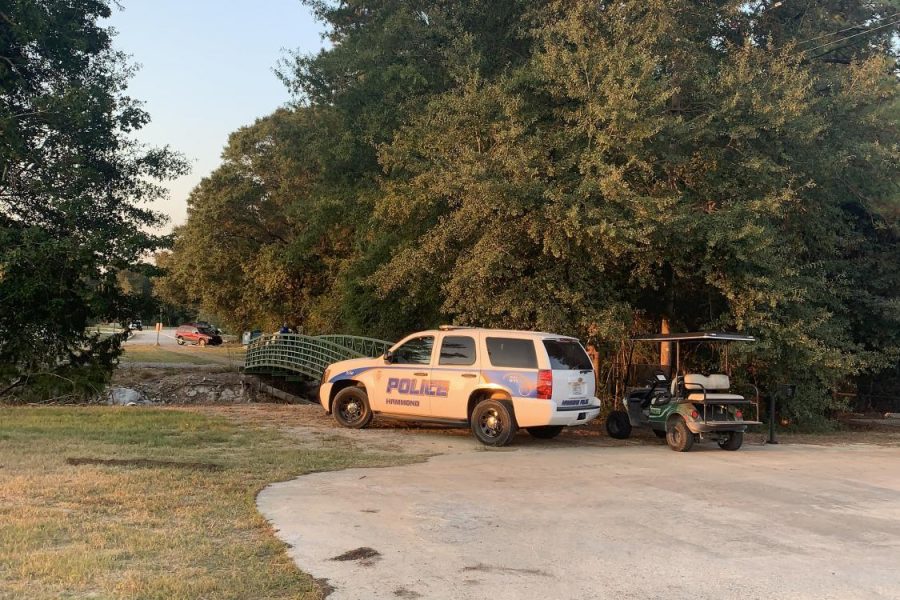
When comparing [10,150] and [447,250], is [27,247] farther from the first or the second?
[447,250]

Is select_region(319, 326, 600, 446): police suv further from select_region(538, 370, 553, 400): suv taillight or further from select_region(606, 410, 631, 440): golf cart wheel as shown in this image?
select_region(606, 410, 631, 440): golf cart wheel

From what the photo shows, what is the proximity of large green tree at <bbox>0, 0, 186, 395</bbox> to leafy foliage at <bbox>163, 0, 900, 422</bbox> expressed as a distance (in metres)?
5.67

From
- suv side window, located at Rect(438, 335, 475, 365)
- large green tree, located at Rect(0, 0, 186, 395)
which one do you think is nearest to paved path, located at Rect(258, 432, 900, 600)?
suv side window, located at Rect(438, 335, 475, 365)

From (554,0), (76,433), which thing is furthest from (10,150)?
(554,0)

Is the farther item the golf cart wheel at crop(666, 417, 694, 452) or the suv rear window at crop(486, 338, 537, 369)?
the golf cart wheel at crop(666, 417, 694, 452)

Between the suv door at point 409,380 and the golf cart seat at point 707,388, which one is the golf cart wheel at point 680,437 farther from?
the suv door at point 409,380

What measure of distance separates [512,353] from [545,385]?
78cm

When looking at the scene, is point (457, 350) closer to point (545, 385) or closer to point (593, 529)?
point (545, 385)

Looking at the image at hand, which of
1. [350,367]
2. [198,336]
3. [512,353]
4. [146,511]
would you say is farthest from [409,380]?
[198,336]

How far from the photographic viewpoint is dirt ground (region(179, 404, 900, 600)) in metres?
4.61

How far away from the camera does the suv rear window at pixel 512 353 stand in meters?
10.9

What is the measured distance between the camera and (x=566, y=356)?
11102mm

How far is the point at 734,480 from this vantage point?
8.59 metres

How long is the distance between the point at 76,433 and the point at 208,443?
224cm
